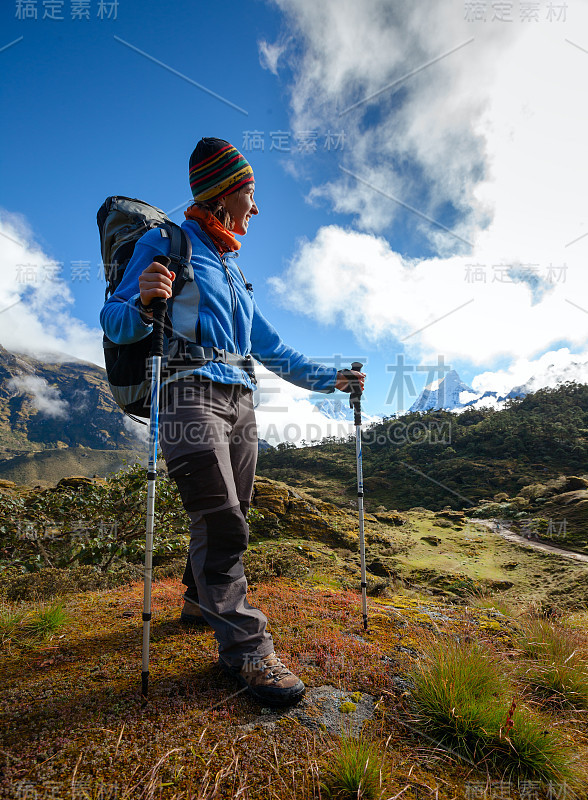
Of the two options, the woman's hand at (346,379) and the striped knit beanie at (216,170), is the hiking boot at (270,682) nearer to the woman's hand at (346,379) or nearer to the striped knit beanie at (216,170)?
the woman's hand at (346,379)

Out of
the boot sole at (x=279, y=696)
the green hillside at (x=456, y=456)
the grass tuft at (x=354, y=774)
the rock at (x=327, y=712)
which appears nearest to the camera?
the grass tuft at (x=354, y=774)

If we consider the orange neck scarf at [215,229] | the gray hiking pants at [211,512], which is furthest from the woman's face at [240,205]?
the gray hiking pants at [211,512]

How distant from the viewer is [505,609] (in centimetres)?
441

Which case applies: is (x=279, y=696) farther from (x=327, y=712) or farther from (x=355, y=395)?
(x=355, y=395)

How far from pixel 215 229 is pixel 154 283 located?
3.28 feet

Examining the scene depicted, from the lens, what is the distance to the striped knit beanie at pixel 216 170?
10.1ft

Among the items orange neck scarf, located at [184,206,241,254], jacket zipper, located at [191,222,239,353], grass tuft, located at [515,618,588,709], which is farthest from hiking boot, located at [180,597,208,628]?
orange neck scarf, located at [184,206,241,254]

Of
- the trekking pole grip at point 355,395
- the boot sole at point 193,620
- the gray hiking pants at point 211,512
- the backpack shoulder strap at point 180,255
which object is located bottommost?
the boot sole at point 193,620

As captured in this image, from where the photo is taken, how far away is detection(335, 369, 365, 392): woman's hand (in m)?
3.88

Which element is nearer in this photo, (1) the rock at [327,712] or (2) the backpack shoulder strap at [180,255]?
(1) the rock at [327,712]

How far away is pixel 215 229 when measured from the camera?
3.09 metres

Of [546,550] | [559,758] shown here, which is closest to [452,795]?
[559,758]

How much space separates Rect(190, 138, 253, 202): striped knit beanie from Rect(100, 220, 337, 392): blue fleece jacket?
0.29 meters

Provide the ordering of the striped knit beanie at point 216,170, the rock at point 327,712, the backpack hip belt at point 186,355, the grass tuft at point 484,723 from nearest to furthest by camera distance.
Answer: the grass tuft at point 484,723 → the rock at point 327,712 → the backpack hip belt at point 186,355 → the striped knit beanie at point 216,170
